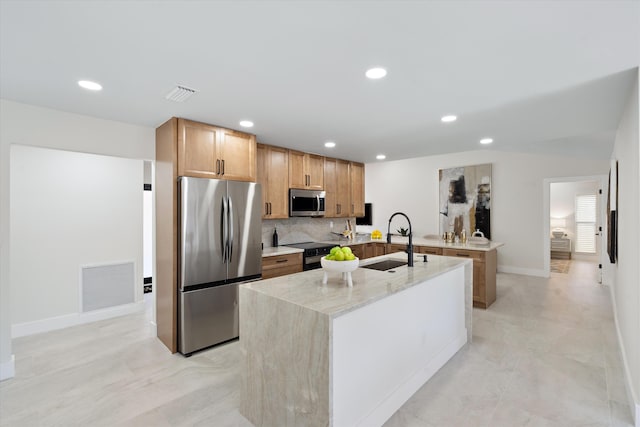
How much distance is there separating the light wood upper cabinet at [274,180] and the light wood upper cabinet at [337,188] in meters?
0.90

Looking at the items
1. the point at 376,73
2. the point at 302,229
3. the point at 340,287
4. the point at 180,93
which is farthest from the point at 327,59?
the point at 302,229

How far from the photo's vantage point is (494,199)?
7.06 meters

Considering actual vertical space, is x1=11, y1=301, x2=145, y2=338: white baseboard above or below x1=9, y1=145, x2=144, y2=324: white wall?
below

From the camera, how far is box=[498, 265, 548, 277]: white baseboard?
6519mm

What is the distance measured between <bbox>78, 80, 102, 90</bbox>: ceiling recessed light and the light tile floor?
2.39 metres

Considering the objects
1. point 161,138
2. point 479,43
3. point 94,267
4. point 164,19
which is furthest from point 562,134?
point 94,267

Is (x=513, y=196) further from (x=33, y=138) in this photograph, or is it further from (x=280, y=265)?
(x=33, y=138)

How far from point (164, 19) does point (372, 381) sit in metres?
2.37

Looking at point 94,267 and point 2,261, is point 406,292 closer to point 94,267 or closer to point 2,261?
point 2,261

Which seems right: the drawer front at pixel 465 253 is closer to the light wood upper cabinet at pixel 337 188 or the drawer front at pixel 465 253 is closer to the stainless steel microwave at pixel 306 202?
the light wood upper cabinet at pixel 337 188

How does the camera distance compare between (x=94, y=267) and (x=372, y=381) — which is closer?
(x=372, y=381)

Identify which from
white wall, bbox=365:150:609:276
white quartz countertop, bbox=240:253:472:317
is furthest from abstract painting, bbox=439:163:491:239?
white quartz countertop, bbox=240:253:472:317

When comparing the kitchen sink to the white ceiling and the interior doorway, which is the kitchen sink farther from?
the interior doorway

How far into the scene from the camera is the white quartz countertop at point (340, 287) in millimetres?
1766
